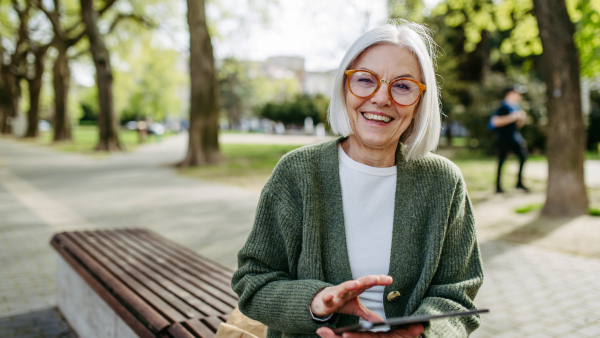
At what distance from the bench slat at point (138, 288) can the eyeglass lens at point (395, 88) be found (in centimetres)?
145

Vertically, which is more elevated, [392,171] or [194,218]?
[392,171]

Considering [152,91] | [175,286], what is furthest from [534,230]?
[152,91]

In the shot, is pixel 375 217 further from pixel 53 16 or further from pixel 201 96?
pixel 53 16

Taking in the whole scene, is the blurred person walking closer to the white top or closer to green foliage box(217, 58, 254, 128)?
the white top

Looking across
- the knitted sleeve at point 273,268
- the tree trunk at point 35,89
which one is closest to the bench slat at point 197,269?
the knitted sleeve at point 273,268

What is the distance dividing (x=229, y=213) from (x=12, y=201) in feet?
13.7

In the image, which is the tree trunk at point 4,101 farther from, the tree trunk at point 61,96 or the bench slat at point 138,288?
the bench slat at point 138,288

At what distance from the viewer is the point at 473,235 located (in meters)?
1.82

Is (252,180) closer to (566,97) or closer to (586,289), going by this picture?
(566,97)

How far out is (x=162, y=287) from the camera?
291 centimetres

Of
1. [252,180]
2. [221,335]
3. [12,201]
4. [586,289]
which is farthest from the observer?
[252,180]

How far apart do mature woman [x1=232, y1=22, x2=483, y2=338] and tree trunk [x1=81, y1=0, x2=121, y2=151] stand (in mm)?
20147

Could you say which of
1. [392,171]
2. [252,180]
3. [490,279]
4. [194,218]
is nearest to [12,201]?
[194,218]

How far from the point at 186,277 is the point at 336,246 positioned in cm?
169
